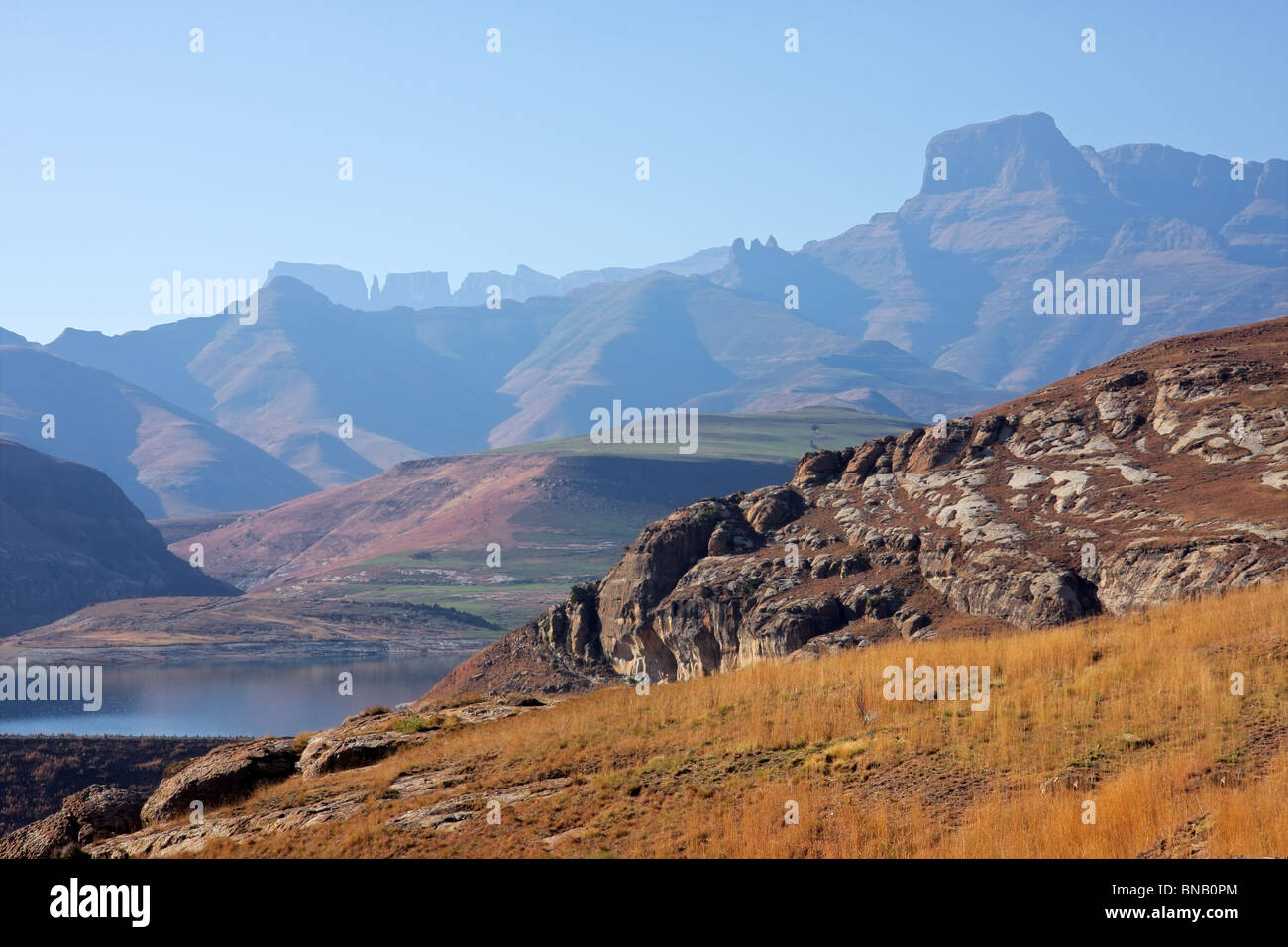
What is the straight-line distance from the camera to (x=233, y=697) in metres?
140

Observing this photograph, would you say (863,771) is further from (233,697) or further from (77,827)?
(233,697)

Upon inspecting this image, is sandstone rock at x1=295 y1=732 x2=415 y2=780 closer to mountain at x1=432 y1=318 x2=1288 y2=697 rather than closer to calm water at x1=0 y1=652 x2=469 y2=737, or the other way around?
mountain at x1=432 y1=318 x2=1288 y2=697

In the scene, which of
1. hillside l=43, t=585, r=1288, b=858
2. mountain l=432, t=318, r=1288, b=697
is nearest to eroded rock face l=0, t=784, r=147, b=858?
hillside l=43, t=585, r=1288, b=858

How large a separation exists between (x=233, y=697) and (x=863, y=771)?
13567 centimetres

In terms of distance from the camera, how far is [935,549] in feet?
146

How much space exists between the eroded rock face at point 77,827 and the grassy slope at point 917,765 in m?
3.40

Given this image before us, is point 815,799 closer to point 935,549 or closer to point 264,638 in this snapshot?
point 935,549

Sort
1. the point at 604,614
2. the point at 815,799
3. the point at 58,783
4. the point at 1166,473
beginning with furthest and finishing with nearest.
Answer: the point at 58,783
the point at 604,614
the point at 1166,473
the point at 815,799

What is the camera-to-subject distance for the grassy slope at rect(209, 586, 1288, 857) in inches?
555

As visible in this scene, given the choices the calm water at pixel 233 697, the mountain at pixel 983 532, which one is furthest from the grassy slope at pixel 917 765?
the calm water at pixel 233 697

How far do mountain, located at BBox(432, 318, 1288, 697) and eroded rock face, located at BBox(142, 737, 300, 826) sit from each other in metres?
22.9

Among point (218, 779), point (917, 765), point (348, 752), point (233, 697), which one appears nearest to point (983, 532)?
point (348, 752)
